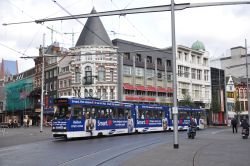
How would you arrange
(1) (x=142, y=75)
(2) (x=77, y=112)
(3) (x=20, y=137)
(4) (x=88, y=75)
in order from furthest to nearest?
(1) (x=142, y=75)
(4) (x=88, y=75)
(3) (x=20, y=137)
(2) (x=77, y=112)

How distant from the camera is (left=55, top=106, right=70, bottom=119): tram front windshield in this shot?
82.2 feet

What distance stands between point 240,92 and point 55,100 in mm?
69179

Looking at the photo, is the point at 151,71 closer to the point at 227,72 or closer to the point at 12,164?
the point at 227,72

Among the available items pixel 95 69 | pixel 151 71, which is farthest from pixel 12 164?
pixel 151 71

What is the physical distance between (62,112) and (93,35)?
3273 centimetres

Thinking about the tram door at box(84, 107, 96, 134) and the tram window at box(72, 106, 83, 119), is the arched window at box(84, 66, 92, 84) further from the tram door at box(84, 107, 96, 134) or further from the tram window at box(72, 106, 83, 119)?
the tram window at box(72, 106, 83, 119)

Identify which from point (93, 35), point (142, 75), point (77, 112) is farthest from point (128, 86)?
point (77, 112)

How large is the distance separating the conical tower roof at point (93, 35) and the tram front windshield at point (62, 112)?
32074 mm

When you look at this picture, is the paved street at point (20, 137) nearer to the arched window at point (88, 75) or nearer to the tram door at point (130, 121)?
the tram door at point (130, 121)

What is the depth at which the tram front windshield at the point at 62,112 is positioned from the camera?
82.2 ft

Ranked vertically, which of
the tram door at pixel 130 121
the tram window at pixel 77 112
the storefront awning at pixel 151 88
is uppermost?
the storefront awning at pixel 151 88

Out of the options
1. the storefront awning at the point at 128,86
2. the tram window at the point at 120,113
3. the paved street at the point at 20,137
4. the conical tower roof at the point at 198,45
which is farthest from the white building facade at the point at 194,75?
the paved street at the point at 20,137

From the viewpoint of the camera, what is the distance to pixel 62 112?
25.2 m

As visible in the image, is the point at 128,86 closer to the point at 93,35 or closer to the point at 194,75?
the point at 93,35
